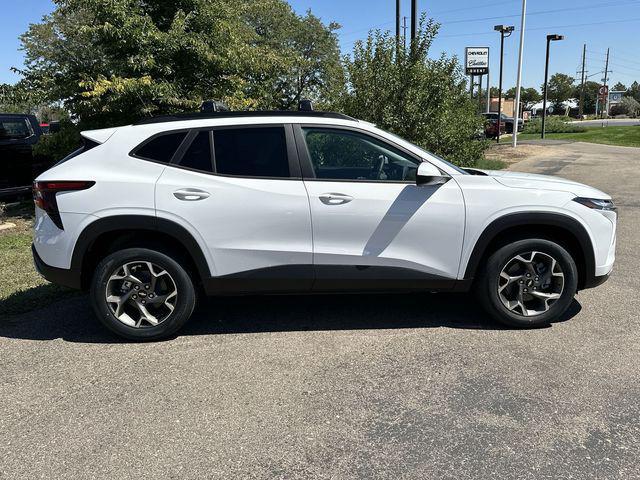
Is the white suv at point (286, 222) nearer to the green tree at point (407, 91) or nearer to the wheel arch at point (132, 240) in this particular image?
the wheel arch at point (132, 240)

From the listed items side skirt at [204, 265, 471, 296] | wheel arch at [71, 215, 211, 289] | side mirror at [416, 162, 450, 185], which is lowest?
side skirt at [204, 265, 471, 296]

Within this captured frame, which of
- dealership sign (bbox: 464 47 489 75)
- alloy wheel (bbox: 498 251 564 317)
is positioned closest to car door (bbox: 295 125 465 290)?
alloy wheel (bbox: 498 251 564 317)

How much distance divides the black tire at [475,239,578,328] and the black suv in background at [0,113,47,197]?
9.06 metres

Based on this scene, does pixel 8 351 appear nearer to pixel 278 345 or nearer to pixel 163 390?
pixel 163 390

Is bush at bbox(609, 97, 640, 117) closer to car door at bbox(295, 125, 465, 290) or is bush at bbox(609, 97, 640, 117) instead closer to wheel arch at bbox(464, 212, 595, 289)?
wheel arch at bbox(464, 212, 595, 289)

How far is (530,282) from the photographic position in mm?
4312

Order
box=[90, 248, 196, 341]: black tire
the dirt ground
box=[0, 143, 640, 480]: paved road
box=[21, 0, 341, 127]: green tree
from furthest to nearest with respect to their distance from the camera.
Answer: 1. the dirt ground
2. box=[21, 0, 341, 127]: green tree
3. box=[90, 248, 196, 341]: black tire
4. box=[0, 143, 640, 480]: paved road

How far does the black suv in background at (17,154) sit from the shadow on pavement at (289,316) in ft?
19.4

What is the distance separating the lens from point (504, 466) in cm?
269

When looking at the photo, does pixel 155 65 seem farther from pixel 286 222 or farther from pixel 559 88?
pixel 559 88

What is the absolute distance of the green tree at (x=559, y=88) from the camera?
9675 cm

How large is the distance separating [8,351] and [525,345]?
3936mm

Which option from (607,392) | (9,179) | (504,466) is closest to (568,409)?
(607,392)

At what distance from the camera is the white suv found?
4047 millimetres
